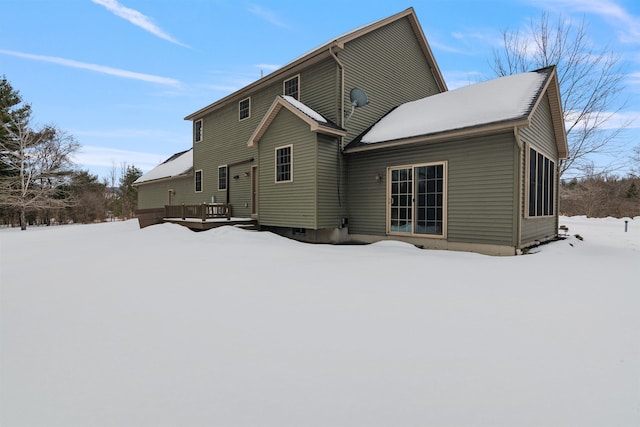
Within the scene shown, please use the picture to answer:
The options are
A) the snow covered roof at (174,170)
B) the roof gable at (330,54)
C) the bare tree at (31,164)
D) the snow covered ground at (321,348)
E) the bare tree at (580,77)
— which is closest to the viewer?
the snow covered ground at (321,348)

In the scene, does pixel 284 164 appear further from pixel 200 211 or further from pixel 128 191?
pixel 128 191

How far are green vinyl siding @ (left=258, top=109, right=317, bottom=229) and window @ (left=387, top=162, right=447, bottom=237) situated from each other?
2.43 meters

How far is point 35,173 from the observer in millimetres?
21688

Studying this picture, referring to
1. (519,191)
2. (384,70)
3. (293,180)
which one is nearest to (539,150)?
(519,191)

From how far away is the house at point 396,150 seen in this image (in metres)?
7.34

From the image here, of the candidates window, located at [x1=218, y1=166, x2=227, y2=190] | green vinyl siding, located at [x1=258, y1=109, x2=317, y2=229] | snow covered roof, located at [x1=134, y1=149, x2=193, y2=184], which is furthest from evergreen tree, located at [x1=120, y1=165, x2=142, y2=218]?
green vinyl siding, located at [x1=258, y1=109, x2=317, y2=229]

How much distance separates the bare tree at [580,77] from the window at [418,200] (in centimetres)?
1296

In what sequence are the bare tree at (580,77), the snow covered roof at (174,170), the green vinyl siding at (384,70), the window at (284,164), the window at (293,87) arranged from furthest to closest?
the snow covered roof at (174,170)
the bare tree at (580,77)
the window at (293,87)
the green vinyl siding at (384,70)
the window at (284,164)

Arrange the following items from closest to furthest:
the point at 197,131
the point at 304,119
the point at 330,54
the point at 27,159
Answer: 1. the point at 304,119
2. the point at 330,54
3. the point at 197,131
4. the point at 27,159

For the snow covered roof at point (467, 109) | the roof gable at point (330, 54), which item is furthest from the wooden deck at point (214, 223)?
the roof gable at point (330, 54)

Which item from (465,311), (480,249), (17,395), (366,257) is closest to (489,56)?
(480,249)

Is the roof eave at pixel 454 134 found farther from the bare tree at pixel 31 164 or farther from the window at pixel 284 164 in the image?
the bare tree at pixel 31 164

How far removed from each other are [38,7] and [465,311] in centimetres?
1464

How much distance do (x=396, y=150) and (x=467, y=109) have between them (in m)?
2.15
